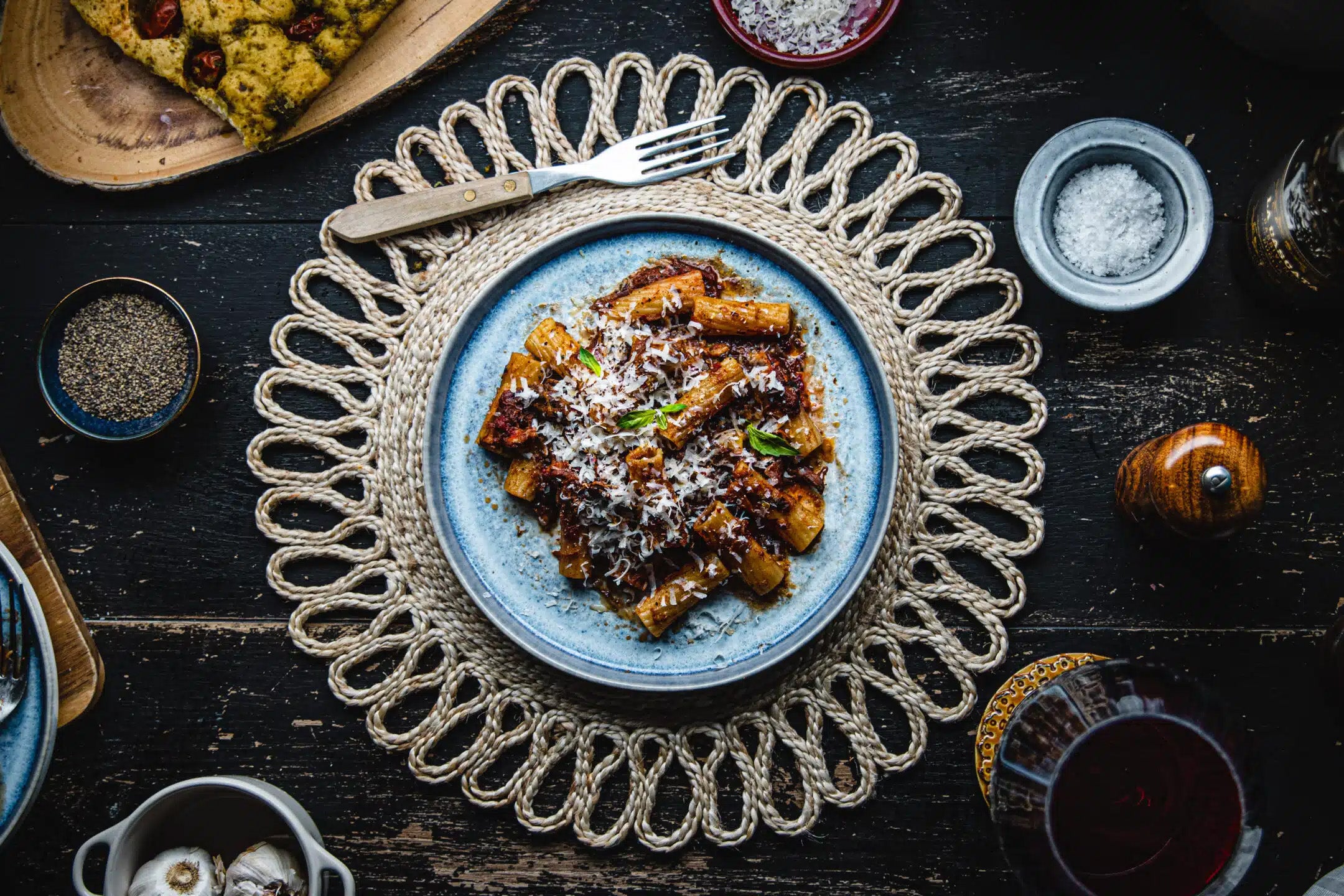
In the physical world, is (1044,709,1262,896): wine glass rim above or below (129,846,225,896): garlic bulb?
above

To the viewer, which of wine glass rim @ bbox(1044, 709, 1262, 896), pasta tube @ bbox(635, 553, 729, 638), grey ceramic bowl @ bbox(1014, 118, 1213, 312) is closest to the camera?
wine glass rim @ bbox(1044, 709, 1262, 896)

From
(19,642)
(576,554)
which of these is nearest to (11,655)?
(19,642)

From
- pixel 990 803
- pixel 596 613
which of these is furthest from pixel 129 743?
pixel 990 803

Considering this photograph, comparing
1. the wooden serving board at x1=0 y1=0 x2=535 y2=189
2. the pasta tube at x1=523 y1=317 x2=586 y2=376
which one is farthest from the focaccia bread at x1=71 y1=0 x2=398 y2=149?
the pasta tube at x1=523 y1=317 x2=586 y2=376

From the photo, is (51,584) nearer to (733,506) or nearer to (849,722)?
(733,506)

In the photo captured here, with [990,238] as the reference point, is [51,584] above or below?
below

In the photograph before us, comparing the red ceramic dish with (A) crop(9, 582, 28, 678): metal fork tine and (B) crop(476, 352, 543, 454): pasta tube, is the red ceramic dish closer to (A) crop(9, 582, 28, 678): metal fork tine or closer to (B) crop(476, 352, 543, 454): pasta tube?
(B) crop(476, 352, 543, 454): pasta tube

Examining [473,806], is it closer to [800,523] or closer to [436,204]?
[800,523]
